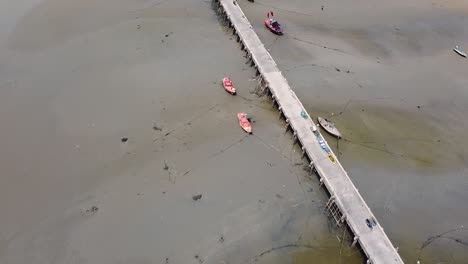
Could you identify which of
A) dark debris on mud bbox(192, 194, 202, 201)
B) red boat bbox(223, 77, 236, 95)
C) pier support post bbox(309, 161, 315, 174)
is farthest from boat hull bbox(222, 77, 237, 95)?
dark debris on mud bbox(192, 194, 202, 201)

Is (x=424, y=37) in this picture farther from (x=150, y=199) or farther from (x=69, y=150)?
(x=69, y=150)

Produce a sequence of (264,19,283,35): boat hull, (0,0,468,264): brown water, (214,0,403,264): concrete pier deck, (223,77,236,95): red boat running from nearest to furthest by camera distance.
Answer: (214,0,403,264): concrete pier deck, (0,0,468,264): brown water, (223,77,236,95): red boat, (264,19,283,35): boat hull

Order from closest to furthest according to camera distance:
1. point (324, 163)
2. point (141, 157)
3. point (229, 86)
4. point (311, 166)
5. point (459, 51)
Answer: point (324, 163), point (311, 166), point (141, 157), point (229, 86), point (459, 51)

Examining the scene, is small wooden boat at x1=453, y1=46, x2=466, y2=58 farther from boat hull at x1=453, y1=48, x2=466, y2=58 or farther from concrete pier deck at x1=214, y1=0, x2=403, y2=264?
concrete pier deck at x1=214, y1=0, x2=403, y2=264

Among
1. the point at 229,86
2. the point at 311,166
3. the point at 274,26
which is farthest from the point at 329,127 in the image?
the point at 274,26

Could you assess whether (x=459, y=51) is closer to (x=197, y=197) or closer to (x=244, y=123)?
(x=244, y=123)
